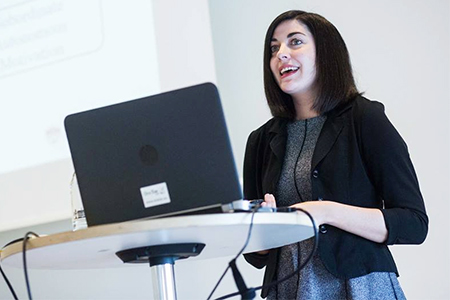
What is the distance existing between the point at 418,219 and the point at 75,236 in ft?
2.60

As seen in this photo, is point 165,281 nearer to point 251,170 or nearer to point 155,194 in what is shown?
point 155,194

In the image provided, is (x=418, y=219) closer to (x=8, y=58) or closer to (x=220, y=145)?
(x=220, y=145)

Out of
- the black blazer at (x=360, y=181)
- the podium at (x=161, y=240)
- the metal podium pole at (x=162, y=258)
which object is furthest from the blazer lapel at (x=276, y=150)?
the metal podium pole at (x=162, y=258)

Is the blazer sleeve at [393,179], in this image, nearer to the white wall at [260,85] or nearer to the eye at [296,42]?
the eye at [296,42]

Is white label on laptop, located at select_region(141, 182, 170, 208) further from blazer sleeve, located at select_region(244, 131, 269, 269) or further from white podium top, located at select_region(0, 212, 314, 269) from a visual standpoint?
blazer sleeve, located at select_region(244, 131, 269, 269)

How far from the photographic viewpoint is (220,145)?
1210mm

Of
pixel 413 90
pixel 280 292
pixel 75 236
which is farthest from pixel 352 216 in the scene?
pixel 413 90

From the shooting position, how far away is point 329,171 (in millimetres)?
1687

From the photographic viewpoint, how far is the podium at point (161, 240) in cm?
112

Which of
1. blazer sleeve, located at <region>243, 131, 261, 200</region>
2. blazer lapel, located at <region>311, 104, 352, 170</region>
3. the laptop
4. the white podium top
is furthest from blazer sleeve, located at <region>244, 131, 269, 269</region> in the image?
the laptop

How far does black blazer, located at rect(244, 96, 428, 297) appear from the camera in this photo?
5.18 feet

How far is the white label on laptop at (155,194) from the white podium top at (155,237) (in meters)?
0.06

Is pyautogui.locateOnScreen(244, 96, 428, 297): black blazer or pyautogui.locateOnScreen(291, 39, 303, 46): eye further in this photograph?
pyautogui.locateOnScreen(291, 39, 303, 46): eye

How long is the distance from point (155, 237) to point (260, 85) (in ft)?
5.17
